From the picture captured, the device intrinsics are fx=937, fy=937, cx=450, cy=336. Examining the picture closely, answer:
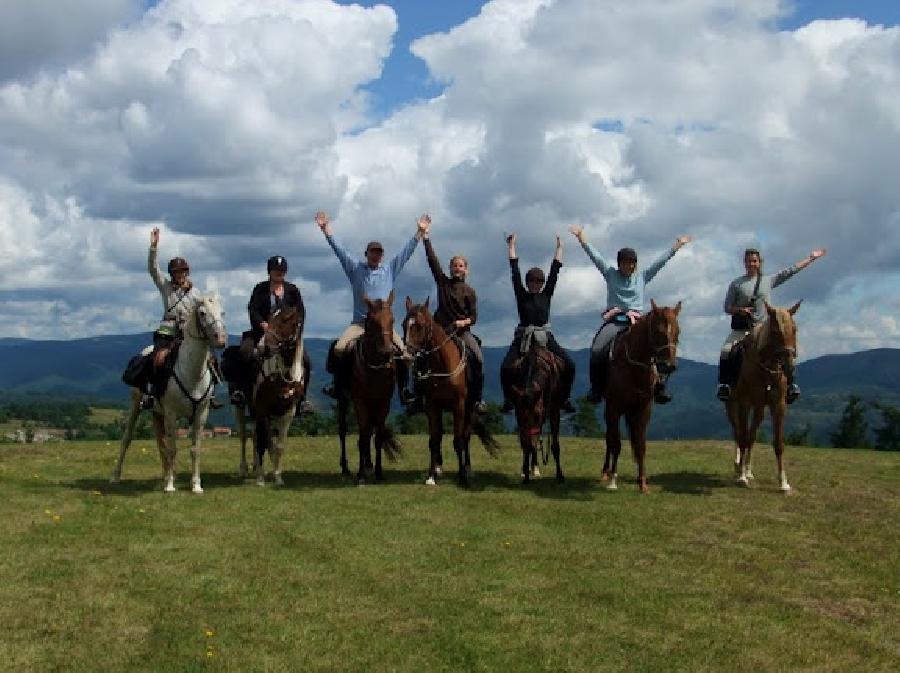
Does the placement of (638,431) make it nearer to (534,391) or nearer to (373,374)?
(534,391)

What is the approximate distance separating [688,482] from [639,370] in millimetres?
3791

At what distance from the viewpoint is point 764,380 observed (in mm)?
18500

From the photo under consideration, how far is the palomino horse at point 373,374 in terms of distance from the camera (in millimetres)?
17156

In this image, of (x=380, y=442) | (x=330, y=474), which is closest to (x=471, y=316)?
(x=380, y=442)

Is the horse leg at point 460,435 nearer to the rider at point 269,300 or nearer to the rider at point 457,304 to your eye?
the rider at point 457,304

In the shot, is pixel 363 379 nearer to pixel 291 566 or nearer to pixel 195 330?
pixel 195 330

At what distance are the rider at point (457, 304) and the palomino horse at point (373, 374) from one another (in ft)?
2.81

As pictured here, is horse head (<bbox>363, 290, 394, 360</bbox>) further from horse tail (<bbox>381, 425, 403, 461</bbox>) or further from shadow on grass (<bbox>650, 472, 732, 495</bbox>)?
A: shadow on grass (<bbox>650, 472, 732, 495</bbox>)

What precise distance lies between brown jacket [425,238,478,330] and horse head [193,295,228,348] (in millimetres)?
4447

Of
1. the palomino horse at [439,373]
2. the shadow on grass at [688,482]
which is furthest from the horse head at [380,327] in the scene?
the shadow on grass at [688,482]

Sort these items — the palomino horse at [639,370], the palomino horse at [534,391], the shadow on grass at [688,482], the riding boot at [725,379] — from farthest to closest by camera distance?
the riding boot at [725,379], the shadow on grass at [688,482], the palomino horse at [534,391], the palomino horse at [639,370]

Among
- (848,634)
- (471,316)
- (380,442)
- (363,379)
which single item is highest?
(471,316)

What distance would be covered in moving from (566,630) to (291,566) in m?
4.04

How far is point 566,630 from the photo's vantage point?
392 inches
